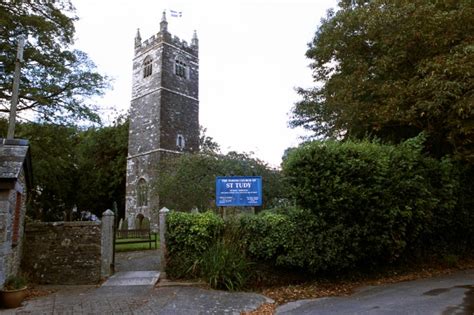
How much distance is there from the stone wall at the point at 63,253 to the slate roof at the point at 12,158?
5.89ft

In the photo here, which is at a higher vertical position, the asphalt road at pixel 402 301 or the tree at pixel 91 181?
the tree at pixel 91 181

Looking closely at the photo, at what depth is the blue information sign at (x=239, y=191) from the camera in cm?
945

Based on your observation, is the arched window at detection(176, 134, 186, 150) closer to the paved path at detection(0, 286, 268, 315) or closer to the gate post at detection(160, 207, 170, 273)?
the gate post at detection(160, 207, 170, 273)

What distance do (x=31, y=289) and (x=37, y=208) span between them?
27.5 meters

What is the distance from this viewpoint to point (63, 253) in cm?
905

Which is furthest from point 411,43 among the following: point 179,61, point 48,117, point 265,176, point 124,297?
point 179,61

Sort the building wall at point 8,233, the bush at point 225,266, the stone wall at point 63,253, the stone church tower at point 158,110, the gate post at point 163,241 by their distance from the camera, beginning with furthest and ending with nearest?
the stone church tower at point 158,110, the stone wall at point 63,253, the gate post at point 163,241, the bush at point 225,266, the building wall at point 8,233

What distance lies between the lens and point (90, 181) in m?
32.0

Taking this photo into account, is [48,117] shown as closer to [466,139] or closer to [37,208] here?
[466,139]

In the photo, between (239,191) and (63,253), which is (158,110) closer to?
(63,253)

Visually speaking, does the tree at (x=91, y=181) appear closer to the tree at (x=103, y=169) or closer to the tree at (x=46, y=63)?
the tree at (x=103, y=169)

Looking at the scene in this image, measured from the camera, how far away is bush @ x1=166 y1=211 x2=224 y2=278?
8.66m

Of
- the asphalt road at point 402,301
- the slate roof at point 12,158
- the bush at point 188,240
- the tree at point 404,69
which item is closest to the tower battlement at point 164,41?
the tree at point 404,69

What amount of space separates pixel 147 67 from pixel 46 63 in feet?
66.0
